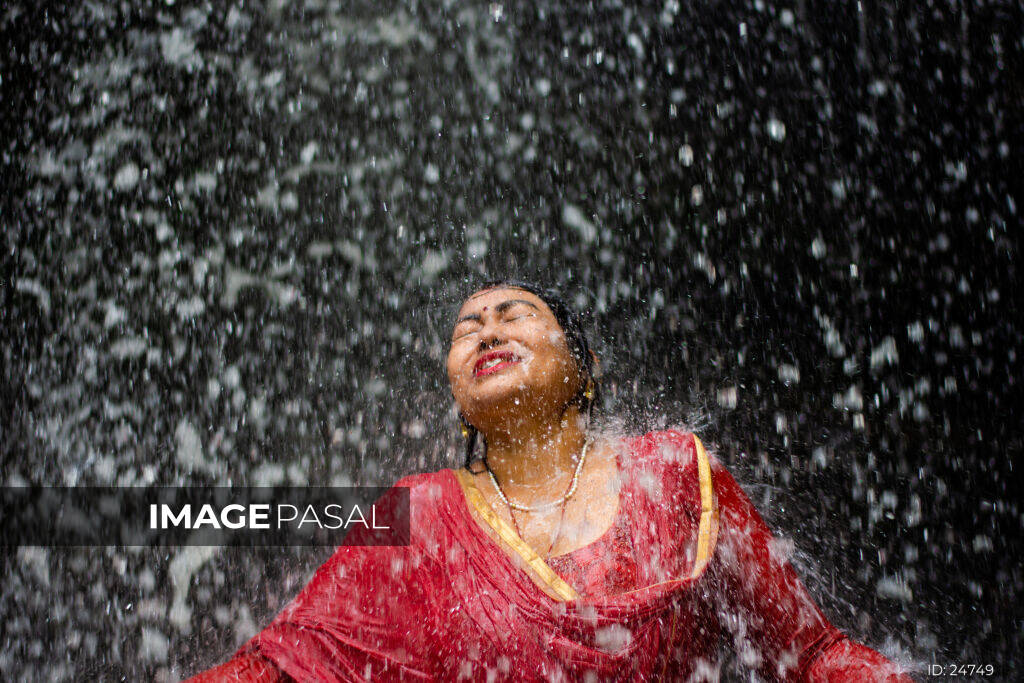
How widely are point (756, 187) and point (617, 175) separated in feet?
2.19

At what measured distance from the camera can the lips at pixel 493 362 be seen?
195 cm

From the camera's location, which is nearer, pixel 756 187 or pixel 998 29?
pixel 998 29

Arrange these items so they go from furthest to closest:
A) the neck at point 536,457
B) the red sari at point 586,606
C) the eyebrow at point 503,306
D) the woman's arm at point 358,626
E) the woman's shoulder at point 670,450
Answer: the eyebrow at point 503,306 < the neck at point 536,457 < the woman's shoulder at point 670,450 < the woman's arm at point 358,626 < the red sari at point 586,606

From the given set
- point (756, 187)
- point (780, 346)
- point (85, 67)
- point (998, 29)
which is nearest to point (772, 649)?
point (780, 346)

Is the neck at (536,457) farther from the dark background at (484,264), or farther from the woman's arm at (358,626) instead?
the dark background at (484,264)

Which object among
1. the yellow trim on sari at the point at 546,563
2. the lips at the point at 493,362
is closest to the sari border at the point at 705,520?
the yellow trim on sari at the point at 546,563

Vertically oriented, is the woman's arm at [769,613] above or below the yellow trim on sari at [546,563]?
below

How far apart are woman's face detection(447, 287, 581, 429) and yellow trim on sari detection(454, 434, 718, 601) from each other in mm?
246

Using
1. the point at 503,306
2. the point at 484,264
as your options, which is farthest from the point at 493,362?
the point at 484,264

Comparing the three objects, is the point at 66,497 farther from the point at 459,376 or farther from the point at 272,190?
the point at 459,376

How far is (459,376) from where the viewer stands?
1994 millimetres

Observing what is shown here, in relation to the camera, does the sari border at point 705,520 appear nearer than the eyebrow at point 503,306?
Yes

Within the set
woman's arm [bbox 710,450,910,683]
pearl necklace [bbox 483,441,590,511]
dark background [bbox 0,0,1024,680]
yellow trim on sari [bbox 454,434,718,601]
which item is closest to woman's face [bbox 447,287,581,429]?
pearl necklace [bbox 483,441,590,511]

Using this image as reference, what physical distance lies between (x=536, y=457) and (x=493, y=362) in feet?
0.91
